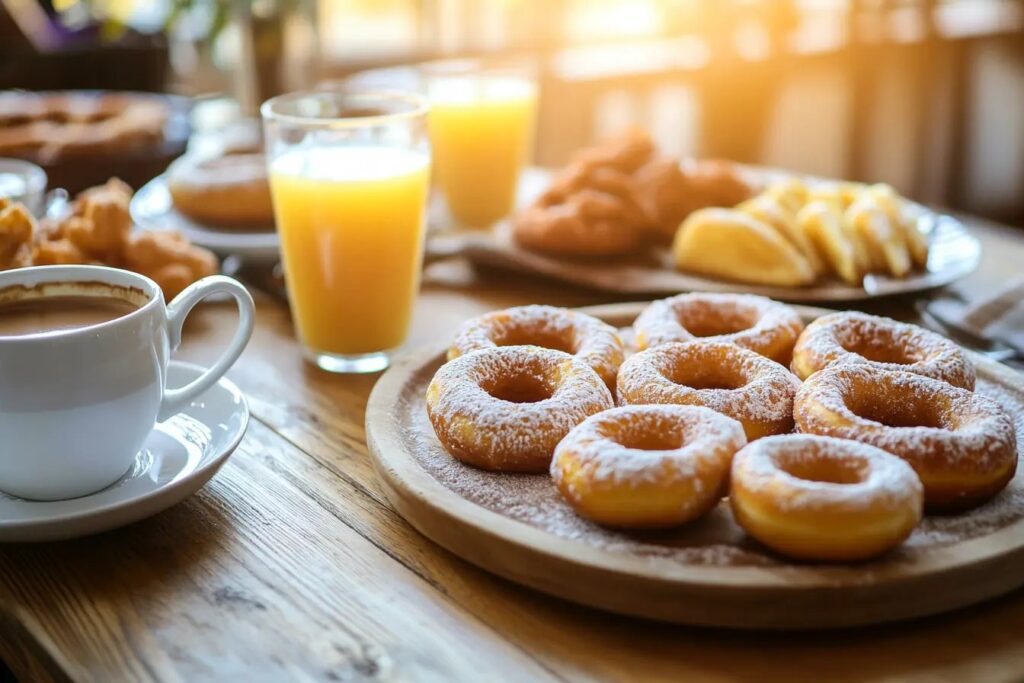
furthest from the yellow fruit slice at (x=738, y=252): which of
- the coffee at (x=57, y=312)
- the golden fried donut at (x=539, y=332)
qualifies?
the coffee at (x=57, y=312)

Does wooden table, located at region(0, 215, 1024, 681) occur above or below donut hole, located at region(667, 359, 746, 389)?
below

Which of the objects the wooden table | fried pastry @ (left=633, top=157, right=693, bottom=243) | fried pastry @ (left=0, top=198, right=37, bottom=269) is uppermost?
fried pastry @ (left=0, top=198, right=37, bottom=269)

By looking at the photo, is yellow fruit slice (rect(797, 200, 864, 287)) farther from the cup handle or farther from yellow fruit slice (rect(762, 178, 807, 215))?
the cup handle

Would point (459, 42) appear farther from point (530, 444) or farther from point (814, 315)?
point (530, 444)

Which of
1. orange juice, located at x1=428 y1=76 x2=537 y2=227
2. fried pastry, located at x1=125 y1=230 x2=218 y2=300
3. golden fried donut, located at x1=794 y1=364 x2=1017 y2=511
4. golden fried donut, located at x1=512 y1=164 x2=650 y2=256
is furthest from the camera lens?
orange juice, located at x1=428 y1=76 x2=537 y2=227

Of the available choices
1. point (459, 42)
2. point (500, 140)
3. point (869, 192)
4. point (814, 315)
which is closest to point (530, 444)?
point (814, 315)

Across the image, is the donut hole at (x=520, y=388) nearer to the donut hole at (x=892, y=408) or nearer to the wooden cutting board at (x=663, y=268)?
the donut hole at (x=892, y=408)

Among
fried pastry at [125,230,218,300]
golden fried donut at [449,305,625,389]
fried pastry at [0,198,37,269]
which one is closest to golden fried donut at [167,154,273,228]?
fried pastry at [125,230,218,300]
